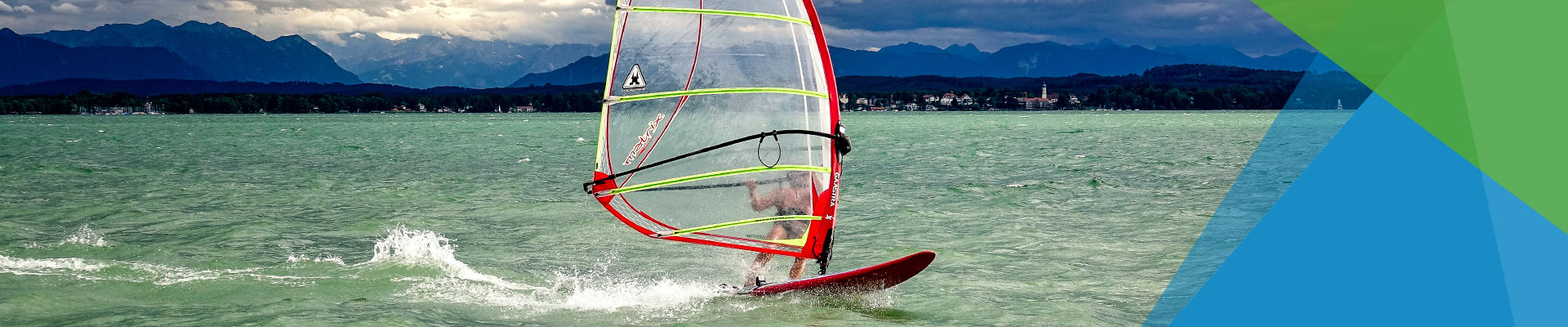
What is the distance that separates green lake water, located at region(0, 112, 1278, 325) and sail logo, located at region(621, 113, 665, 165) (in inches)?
42.1

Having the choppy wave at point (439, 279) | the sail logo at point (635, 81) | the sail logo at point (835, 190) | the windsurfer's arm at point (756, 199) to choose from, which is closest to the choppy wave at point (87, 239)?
the choppy wave at point (439, 279)

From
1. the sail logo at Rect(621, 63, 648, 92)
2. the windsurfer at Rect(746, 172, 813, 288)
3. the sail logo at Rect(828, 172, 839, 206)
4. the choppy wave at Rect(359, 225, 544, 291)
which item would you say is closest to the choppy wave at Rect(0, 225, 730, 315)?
the choppy wave at Rect(359, 225, 544, 291)

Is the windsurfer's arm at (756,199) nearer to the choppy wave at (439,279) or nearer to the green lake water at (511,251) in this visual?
the green lake water at (511,251)

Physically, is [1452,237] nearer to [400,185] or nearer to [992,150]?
[400,185]

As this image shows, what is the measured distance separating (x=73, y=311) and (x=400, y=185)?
2123 centimetres

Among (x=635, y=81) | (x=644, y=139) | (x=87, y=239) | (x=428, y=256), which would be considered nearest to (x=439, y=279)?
(x=428, y=256)

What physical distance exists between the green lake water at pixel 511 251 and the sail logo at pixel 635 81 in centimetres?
148

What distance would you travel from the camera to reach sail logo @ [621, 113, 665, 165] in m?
10.5

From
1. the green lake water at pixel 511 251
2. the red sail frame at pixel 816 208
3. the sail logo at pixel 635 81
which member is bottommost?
the green lake water at pixel 511 251

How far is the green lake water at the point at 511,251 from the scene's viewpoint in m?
11.8

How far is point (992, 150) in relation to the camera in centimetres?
5941

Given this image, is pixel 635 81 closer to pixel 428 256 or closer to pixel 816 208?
pixel 816 208

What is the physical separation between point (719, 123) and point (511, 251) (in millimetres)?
7927

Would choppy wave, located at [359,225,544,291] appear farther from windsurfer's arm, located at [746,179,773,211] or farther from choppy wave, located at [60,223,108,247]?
choppy wave, located at [60,223,108,247]
